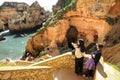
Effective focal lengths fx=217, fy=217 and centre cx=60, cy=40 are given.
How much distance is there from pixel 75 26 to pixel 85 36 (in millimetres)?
1979

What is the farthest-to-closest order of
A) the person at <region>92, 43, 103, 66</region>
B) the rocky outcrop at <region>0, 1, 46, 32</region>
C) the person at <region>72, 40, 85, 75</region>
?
the rocky outcrop at <region>0, 1, 46, 32</region>
the person at <region>72, 40, 85, 75</region>
the person at <region>92, 43, 103, 66</region>

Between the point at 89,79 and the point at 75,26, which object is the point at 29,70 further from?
the point at 75,26

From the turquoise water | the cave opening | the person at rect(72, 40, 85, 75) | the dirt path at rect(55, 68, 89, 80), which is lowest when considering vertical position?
the turquoise water

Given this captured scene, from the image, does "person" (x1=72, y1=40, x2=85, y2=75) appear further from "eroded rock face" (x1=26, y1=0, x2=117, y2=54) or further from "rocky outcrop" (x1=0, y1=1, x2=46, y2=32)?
"rocky outcrop" (x1=0, y1=1, x2=46, y2=32)

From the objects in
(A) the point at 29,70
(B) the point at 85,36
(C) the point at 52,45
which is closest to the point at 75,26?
(B) the point at 85,36

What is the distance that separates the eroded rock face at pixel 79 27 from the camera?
23.0 meters

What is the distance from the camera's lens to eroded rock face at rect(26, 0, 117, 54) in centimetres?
2300

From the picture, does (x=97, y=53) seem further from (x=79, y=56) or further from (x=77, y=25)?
(x=77, y=25)

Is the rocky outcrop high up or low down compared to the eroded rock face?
down

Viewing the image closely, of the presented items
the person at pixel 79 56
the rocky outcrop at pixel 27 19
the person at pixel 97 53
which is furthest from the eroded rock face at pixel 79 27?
the rocky outcrop at pixel 27 19

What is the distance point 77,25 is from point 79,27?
351 mm

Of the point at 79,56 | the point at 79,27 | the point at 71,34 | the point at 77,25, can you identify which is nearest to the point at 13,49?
the point at 71,34

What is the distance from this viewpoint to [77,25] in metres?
26.1

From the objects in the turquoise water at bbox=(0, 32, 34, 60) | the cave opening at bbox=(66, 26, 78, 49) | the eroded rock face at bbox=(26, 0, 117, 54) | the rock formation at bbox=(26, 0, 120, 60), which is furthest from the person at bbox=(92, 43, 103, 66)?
the turquoise water at bbox=(0, 32, 34, 60)
